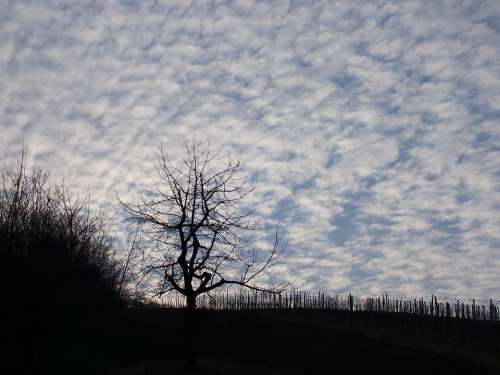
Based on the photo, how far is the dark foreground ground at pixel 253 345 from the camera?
2702 centimetres

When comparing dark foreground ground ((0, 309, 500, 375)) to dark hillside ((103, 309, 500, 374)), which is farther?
dark hillside ((103, 309, 500, 374))

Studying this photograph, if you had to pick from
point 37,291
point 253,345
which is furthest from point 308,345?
point 37,291

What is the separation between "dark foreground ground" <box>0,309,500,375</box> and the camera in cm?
2702

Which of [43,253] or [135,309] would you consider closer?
[43,253]

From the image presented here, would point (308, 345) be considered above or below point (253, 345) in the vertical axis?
above

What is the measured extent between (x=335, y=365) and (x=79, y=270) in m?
15.3

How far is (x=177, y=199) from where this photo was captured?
1174 inches

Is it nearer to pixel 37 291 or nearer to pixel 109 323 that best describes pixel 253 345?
pixel 109 323

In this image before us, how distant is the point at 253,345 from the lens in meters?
41.5

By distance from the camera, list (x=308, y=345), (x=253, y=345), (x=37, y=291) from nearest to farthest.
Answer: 1. (x=37, y=291)
2. (x=308, y=345)
3. (x=253, y=345)

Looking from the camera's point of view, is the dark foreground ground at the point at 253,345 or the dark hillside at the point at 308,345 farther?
the dark hillside at the point at 308,345

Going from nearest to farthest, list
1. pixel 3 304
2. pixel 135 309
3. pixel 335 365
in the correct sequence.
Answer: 1. pixel 3 304
2. pixel 335 365
3. pixel 135 309

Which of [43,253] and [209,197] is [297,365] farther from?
[43,253]

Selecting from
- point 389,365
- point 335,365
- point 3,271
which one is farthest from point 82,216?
point 389,365
